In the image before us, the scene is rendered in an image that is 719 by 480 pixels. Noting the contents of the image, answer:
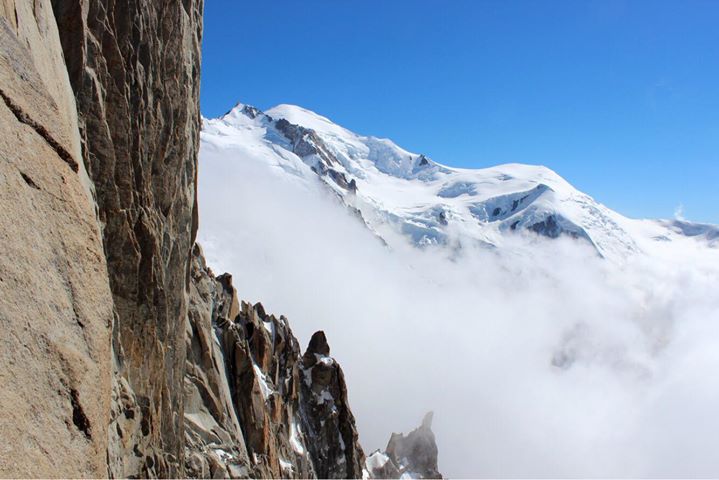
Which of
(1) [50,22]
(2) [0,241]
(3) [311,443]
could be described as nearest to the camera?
(2) [0,241]

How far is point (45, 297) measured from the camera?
6898 millimetres

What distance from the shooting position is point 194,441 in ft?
93.9

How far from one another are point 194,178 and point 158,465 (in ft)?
31.2

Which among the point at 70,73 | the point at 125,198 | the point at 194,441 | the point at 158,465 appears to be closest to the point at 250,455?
the point at 194,441

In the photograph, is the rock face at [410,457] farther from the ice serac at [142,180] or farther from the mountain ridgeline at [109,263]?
the ice serac at [142,180]

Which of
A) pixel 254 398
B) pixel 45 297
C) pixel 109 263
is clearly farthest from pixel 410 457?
pixel 45 297

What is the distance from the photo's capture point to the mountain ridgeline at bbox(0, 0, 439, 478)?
6555mm

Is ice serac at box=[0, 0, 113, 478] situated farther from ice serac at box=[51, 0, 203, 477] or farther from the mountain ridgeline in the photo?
ice serac at box=[51, 0, 203, 477]

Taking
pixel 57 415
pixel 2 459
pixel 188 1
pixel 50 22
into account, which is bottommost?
pixel 2 459

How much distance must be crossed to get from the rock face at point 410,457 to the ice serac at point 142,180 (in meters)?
64.5

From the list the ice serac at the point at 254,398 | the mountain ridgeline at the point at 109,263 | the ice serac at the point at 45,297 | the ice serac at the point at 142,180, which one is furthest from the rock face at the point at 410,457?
the ice serac at the point at 45,297

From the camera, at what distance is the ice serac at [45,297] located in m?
6.06

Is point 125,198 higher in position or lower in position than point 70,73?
lower

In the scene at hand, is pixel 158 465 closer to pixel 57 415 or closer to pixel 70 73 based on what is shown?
pixel 70 73
